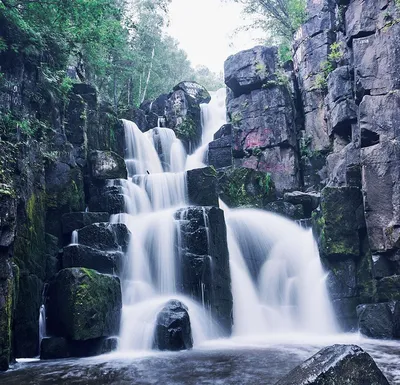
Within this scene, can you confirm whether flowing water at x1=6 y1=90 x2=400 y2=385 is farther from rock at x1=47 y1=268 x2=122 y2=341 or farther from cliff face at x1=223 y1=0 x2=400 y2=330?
cliff face at x1=223 y1=0 x2=400 y2=330

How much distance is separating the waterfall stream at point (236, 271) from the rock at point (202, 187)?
1.83ft

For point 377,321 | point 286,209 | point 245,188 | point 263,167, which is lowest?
point 377,321

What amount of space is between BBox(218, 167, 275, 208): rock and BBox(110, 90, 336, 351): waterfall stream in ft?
2.93

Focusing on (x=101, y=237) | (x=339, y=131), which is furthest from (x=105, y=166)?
(x=339, y=131)

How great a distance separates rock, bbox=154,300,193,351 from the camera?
9.05m

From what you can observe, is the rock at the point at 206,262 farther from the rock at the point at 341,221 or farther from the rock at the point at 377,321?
the rock at the point at 377,321

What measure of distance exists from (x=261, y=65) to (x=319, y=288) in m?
13.9

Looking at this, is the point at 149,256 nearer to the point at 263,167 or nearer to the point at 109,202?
the point at 109,202

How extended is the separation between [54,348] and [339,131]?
47.0ft

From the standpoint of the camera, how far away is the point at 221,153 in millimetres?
22297

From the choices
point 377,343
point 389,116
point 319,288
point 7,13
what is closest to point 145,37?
point 7,13

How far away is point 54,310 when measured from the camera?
966 cm

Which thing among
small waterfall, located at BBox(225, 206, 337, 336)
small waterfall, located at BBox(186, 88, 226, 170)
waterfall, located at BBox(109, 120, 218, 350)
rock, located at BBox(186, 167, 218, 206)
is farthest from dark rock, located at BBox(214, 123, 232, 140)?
small waterfall, located at BBox(225, 206, 337, 336)

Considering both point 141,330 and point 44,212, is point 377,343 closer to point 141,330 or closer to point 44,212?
point 141,330
